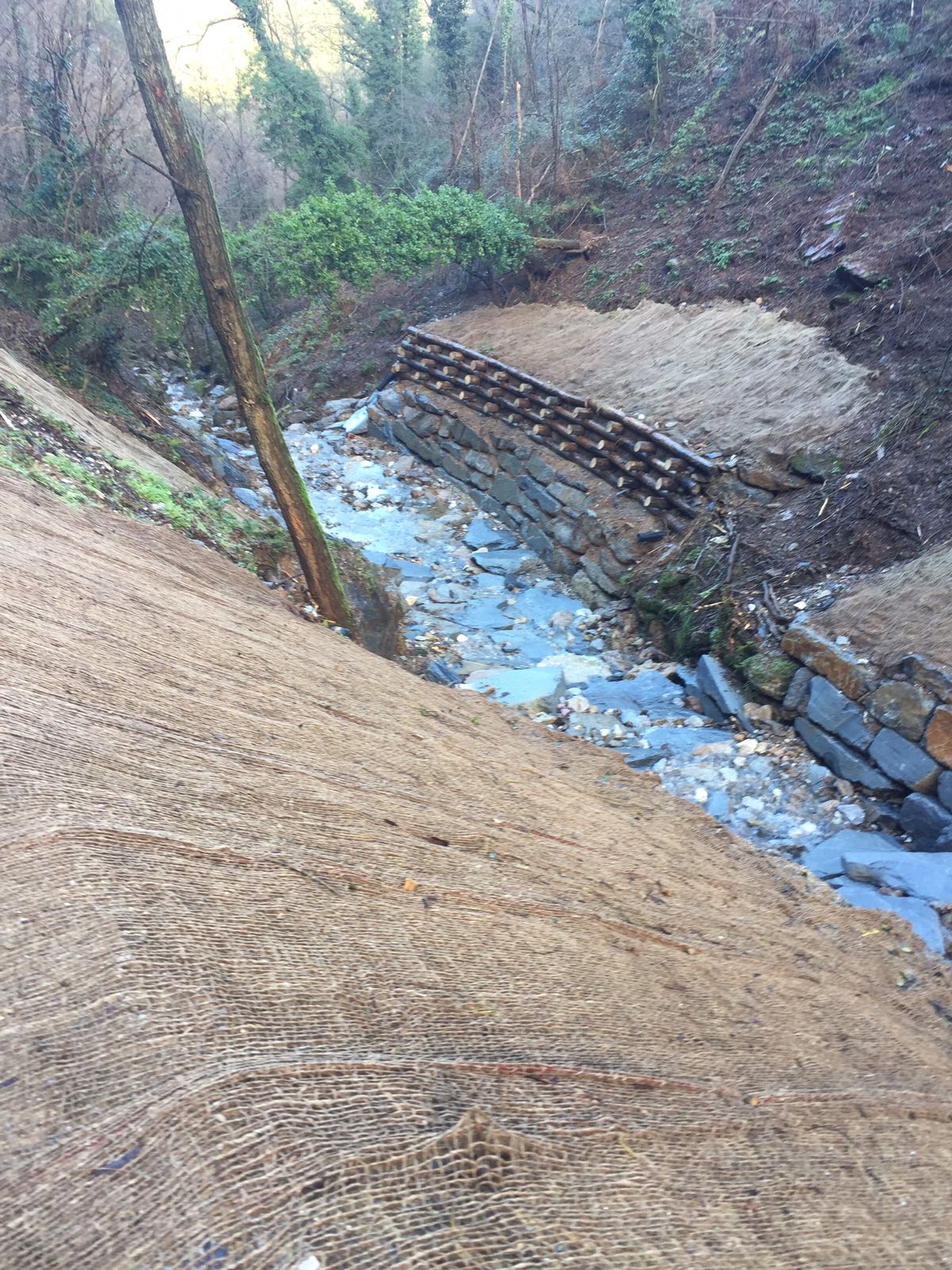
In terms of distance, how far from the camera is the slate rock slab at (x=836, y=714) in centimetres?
599

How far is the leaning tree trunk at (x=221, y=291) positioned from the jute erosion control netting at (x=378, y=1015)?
285 cm

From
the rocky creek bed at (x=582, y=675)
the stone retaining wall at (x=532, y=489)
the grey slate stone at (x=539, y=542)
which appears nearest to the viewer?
the rocky creek bed at (x=582, y=675)

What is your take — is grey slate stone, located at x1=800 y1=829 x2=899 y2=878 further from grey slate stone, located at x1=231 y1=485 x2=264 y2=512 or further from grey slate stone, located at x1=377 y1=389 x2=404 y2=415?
grey slate stone, located at x1=377 y1=389 x2=404 y2=415

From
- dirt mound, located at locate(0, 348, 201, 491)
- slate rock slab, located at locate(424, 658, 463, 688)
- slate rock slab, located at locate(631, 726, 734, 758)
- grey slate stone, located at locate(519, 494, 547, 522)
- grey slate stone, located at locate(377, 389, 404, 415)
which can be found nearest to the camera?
slate rock slab, located at locate(631, 726, 734, 758)

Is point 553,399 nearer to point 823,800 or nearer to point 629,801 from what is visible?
point 823,800

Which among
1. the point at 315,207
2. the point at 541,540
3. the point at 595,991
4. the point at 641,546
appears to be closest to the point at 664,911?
the point at 595,991

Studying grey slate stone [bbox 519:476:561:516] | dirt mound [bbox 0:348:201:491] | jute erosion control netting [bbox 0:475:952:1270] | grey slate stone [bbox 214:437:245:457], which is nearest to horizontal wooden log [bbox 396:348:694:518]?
grey slate stone [bbox 519:476:561:516]

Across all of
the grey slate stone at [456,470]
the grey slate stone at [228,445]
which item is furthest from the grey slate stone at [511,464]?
the grey slate stone at [228,445]

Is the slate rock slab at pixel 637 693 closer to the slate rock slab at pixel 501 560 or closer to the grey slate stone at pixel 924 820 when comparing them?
the grey slate stone at pixel 924 820

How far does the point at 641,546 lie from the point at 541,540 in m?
1.87

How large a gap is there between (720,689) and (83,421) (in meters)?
6.07

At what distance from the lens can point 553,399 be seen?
11188mm

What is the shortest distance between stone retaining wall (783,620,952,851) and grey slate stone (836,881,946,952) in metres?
1.07

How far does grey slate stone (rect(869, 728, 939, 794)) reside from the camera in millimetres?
5539
